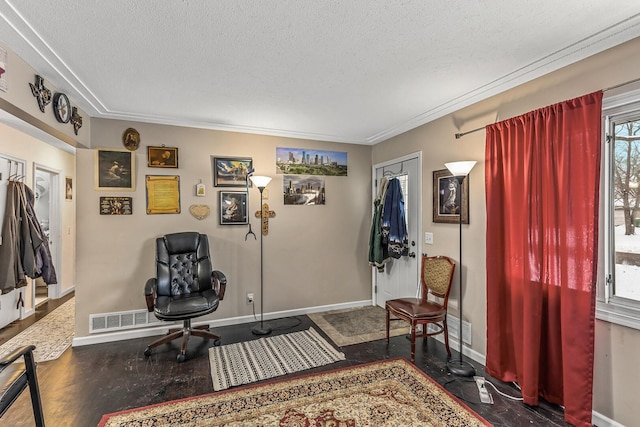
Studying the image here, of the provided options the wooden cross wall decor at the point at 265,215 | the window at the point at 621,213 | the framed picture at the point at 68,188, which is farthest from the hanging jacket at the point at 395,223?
the framed picture at the point at 68,188

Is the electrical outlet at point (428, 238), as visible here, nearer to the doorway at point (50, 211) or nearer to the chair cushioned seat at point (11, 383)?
the chair cushioned seat at point (11, 383)

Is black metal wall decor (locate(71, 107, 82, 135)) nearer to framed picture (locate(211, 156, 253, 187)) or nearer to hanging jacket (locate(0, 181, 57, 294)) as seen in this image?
framed picture (locate(211, 156, 253, 187))

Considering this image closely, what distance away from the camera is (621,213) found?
1.98 metres

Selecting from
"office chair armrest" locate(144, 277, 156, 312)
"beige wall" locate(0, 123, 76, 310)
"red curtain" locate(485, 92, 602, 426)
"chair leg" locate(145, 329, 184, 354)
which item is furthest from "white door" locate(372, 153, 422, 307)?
"beige wall" locate(0, 123, 76, 310)

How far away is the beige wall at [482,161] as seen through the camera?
74.7 inches

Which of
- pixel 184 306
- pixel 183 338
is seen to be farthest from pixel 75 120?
pixel 183 338

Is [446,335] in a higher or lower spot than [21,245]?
lower

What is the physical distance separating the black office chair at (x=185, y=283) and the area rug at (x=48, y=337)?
1.02 m

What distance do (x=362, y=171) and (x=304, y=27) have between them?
290 cm

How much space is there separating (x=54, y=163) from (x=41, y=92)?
314cm

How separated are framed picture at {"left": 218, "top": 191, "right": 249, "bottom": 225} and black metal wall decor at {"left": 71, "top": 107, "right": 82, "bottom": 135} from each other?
1515mm

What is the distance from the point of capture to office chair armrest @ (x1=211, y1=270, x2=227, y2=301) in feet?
10.7

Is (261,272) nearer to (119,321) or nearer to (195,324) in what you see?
(195,324)

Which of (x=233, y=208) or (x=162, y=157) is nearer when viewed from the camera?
(x=162, y=157)
